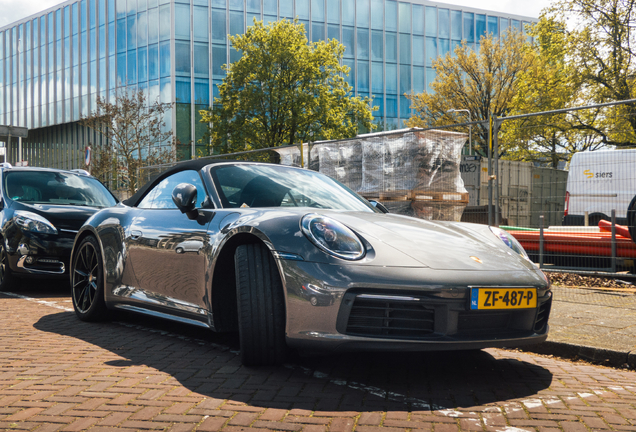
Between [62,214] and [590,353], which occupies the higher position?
[62,214]

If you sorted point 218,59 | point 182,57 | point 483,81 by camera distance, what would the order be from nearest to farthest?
point 483,81 < point 182,57 < point 218,59

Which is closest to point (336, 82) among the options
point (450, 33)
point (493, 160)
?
point (450, 33)

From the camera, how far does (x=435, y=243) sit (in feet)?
11.9

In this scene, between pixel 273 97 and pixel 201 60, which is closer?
pixel 273 97

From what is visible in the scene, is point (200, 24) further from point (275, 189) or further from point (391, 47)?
point (275, 189)

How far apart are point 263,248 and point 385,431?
1340 millimetres

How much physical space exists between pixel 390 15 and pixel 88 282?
42.5 m

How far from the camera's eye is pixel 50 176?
8.60 meters

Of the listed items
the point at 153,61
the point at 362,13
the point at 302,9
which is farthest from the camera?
the point at 362,13

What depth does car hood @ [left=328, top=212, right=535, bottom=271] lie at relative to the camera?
3.39 metres

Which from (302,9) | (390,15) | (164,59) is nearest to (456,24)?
(390,15)

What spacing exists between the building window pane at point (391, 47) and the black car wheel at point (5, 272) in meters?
39.6

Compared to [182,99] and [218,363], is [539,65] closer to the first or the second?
[182,99]

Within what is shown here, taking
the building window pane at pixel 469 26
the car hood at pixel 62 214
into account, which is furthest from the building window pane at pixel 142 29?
the car hood at pixel 62 214
